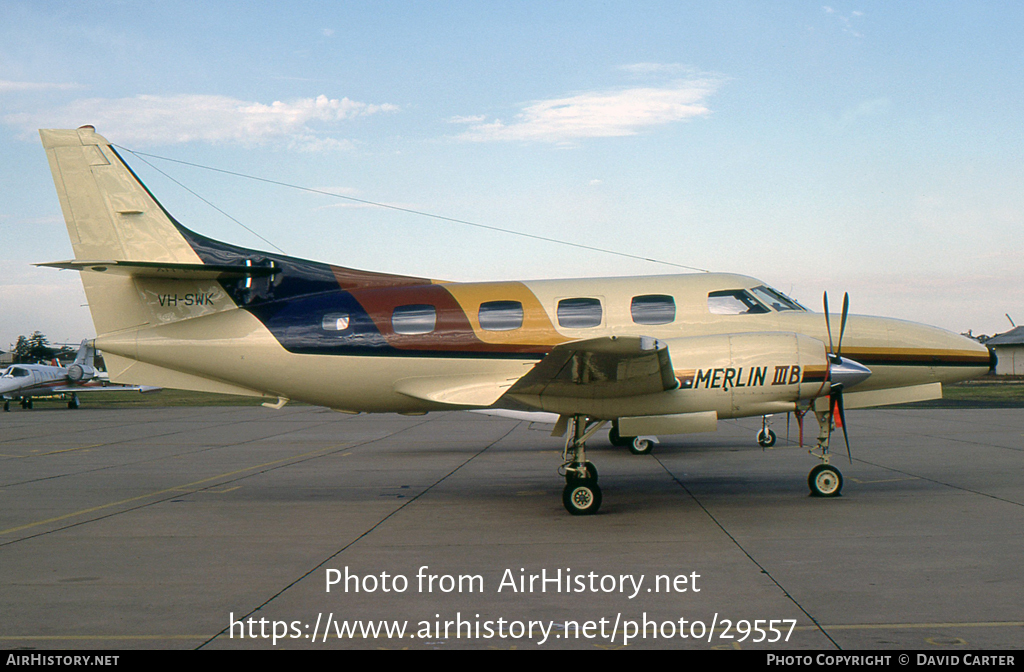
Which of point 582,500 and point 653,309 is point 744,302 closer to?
point 653,309

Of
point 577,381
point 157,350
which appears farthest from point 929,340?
point 157,350

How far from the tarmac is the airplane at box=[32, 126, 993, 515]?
1.56 meters

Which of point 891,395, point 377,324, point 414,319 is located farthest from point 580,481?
point 891,395

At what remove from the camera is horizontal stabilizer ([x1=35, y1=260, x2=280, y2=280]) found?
10648 mm

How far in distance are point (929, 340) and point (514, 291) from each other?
6.00 meters

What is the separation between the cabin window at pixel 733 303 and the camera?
1134cm

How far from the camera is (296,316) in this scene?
11.5 metres

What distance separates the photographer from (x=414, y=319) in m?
11.3

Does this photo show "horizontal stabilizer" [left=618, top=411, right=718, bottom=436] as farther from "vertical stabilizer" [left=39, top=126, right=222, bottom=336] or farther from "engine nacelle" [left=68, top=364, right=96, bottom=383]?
"engine nacelle" [left=68, top=364, right=96, bottom=383]

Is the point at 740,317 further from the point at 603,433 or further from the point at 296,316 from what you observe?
the point at 603,433

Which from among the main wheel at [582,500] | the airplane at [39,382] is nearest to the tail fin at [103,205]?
the main wheel at [582,500]
